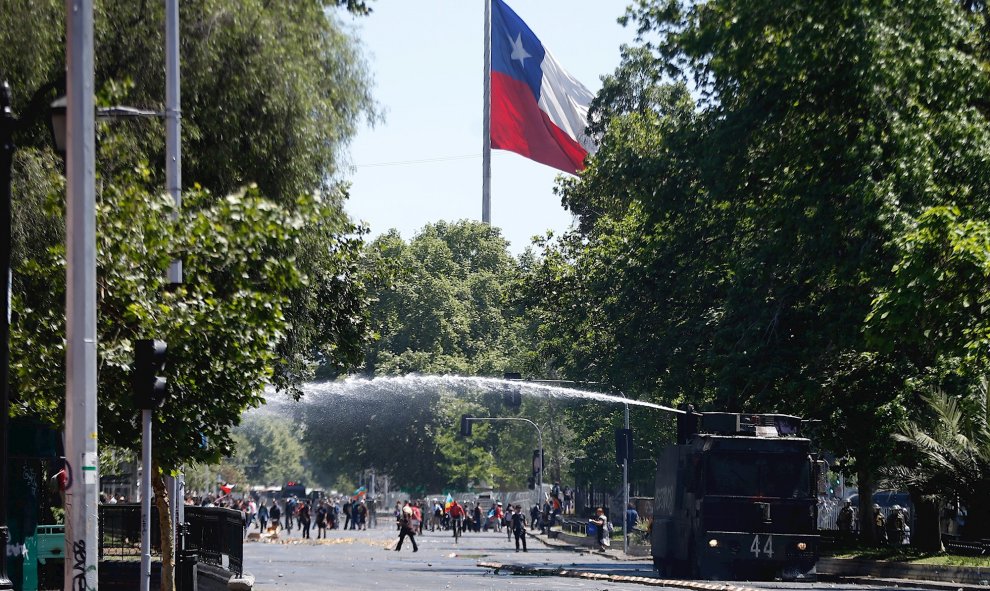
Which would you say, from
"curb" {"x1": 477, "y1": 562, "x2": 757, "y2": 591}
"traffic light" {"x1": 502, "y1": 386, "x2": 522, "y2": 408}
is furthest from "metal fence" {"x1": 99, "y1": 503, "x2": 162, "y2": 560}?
"traffic light" {"x1": 502, "y1": 386, "x2": 522, "y2": 408}

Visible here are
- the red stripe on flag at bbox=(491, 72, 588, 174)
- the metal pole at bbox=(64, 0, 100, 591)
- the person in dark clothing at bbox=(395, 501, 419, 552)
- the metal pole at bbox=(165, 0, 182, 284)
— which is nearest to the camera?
the metal pole at bbox=(64, 0, 100, 591)

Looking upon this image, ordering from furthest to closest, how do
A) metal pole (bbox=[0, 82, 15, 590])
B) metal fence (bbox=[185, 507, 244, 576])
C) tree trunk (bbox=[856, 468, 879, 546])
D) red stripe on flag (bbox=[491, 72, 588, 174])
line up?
red stripe on flag (bbox=[491, 72, 588, 174]), tree trunk (bbox=[856, 468, 879, 546]), metal fence (bbox=[185, 507, 244, 576]), metal pole (bbox=[0, 82, 15, 590])

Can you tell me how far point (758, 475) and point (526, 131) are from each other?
3272 cm

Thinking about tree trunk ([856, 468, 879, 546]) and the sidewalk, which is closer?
the sidewalk

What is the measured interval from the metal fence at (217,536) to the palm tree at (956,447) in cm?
1504

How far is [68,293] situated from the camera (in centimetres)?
1384

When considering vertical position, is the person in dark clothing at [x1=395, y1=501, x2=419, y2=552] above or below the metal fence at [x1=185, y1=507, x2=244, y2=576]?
below

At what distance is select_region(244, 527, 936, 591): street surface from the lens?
98.2 feet

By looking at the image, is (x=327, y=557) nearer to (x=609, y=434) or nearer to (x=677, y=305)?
(x=677, y=305)

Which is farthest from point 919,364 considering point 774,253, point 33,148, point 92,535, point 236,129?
point 92,535

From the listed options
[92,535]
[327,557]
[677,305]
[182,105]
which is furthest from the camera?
[327,557]

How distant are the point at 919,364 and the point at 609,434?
133 ft

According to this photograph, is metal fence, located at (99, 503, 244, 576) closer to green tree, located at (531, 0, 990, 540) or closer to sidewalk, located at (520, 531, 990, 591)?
Answer: sidewalk, located at (520, 531, 990, 591)

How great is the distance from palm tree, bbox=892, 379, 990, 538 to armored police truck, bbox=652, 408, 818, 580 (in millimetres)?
4072
